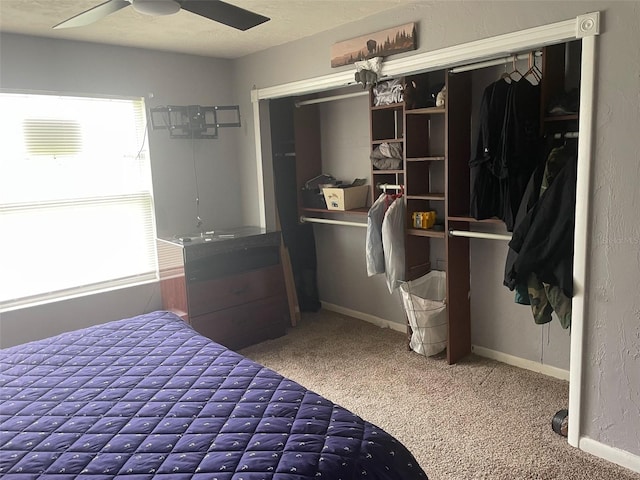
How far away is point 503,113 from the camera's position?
2818 mm

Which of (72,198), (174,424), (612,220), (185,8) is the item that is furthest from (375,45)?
(174,424)

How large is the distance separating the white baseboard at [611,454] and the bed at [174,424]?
4.16 ft

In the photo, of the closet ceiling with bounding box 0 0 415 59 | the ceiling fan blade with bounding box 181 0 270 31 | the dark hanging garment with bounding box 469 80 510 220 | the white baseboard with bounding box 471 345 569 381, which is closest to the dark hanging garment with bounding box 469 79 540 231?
the dark hanging garment with bounding box 469 80 510 220

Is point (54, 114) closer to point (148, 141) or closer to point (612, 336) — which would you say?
point (148, 141)

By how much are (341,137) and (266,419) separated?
2995 mm

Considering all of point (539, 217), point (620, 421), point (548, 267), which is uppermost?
point (539, 217)

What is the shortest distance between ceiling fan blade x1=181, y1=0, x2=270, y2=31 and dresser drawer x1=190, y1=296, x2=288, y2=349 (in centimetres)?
213

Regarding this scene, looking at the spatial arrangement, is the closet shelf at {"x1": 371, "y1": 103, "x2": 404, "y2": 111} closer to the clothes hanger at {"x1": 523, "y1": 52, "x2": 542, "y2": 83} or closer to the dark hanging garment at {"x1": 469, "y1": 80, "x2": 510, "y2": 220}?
the dark hanging garment at {"x1": 469, "y1": 80, "x2": 510, "y2": 220}

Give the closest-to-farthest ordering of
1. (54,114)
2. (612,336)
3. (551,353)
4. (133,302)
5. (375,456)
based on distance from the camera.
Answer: (375,456), (612,336), (551,353), (54,114), (133,302)

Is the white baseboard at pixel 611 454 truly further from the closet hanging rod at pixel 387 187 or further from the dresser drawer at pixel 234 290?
the dresser drawer at pixel 234 290

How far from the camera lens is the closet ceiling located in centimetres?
280

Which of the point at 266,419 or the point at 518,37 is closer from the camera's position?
the point at 266,419

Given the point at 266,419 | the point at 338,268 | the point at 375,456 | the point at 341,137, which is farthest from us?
the point at 338,268

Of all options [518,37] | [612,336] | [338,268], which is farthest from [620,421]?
[338,268]
